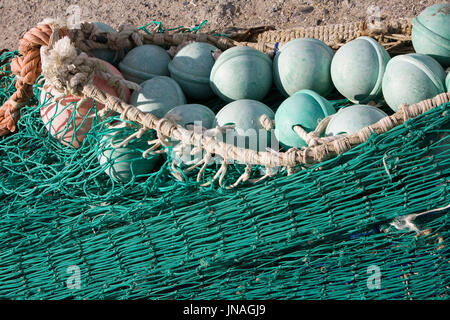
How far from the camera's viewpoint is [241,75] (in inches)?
115

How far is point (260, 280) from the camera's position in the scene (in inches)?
97.2

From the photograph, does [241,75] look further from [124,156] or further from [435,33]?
[435,33]

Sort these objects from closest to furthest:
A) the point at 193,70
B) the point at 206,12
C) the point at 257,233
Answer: the point at 257,233
the point at 193,70
the point at 206,12

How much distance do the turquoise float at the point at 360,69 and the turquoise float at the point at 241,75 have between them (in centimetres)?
41

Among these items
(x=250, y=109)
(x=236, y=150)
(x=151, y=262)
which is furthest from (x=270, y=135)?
(x=151, y=262)

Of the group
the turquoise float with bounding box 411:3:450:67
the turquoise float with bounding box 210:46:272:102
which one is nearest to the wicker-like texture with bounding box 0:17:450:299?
the turquoise float with bounding box 210:46:272:102

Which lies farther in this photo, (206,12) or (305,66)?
(206,12)

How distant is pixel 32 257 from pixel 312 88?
5.75 feet

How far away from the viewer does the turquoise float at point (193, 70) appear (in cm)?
313

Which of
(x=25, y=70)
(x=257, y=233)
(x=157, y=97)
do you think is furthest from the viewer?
(x=25, y=70)

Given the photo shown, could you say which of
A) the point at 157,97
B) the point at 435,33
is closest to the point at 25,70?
the point at 157,97

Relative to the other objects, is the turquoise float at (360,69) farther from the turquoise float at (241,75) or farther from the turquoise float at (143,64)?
the turquoise float at (143,64)

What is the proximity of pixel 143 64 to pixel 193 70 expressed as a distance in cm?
33

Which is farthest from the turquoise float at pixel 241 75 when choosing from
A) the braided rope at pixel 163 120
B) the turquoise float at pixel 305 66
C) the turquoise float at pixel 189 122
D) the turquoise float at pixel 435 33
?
the turquoise float at pixel 435 33
